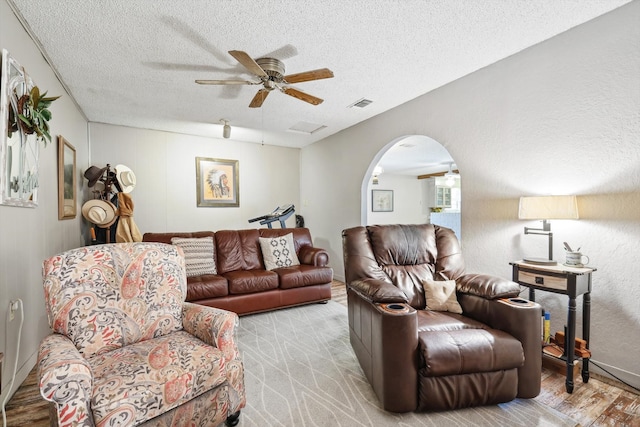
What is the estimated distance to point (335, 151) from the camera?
5035mm

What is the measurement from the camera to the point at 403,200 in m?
8.66

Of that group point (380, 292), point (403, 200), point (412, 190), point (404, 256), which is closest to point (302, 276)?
point (404, 256)

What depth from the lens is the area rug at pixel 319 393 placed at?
160cm

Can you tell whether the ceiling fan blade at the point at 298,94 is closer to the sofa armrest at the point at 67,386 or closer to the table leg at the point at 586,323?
the sofa armrest at the point at 67,386

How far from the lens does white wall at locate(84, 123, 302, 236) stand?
4574 millimetres

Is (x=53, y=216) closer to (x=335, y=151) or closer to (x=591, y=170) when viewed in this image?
(x=335, y=151)

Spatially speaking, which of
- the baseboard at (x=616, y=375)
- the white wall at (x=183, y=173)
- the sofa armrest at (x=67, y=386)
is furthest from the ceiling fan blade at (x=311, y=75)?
the white wall at (x=183, y=173)

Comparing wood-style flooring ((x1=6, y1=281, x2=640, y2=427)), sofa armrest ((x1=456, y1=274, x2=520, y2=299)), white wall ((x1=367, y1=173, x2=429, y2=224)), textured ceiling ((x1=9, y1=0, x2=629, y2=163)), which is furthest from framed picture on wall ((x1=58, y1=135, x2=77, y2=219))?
white wall ((x1=367, y1=173, x2=429, y2=224))

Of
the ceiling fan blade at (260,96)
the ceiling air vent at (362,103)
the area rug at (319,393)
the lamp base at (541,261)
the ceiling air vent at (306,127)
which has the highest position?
the ceiling air vent at (362,103)

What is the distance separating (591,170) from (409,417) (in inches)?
84.7

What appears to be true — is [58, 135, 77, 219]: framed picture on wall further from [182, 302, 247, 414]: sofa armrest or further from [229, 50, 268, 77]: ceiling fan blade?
[182, 302, 247, 414]: sofa armrest

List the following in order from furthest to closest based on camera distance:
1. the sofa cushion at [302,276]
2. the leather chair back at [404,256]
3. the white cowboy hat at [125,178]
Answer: the white cowboy hat at [125,178], the sofa cushion at [302,276], the leather chair back at [404,256]

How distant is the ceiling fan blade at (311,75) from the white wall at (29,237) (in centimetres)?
185

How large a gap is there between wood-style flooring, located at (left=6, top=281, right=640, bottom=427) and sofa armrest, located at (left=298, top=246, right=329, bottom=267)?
2.42 metres
